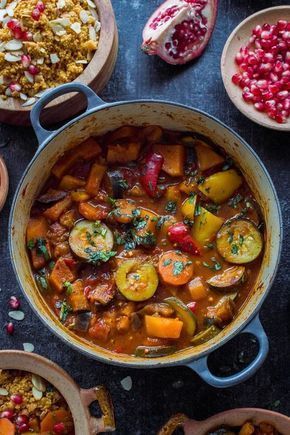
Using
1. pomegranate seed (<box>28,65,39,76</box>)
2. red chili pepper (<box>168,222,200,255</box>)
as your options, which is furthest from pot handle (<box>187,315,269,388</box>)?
pomegranate seed (<box>28,65,39,76</box>)

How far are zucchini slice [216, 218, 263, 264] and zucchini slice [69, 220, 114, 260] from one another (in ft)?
1.97

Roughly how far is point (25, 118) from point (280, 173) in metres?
1.51

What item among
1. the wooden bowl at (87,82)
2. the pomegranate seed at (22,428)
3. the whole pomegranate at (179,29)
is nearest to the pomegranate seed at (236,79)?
the whole pomegranate at (179,29)

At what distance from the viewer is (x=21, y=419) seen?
4.22 meters

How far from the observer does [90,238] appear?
413 cm

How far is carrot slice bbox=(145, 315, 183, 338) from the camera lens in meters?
3.98

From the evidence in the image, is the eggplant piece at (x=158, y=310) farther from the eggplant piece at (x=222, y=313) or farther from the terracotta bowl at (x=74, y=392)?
the terracotta bowl at (x=74, y=392)

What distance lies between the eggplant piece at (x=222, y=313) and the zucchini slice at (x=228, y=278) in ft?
0.27

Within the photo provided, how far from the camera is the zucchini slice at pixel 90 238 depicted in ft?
13.5

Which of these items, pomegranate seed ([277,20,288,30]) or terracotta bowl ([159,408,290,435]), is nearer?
terracotta bowl ([159,408,290,435])

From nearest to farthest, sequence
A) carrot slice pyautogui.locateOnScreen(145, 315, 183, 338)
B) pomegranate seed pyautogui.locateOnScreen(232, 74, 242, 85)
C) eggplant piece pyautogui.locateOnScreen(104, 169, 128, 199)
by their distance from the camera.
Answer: carrot slice pyautogui.locateOnScreen(145, 315, 183, 338)
eggplant piece pyautogui.locateOnScreen(104, 169, 128, 199)
pomegranate seed pyautogui.locateOnScreen(232, 74, 242, 85)

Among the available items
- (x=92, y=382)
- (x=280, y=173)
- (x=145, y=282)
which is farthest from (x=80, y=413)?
(x=280, y=173)

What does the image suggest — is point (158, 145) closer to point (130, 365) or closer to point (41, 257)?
point (41, 257)

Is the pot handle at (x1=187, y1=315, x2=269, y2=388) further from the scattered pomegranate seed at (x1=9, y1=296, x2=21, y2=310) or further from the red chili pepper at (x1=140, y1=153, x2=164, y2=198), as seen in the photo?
the scattered pomegranate seed at (x1=9, y1=296, x2=21, y2=310)
